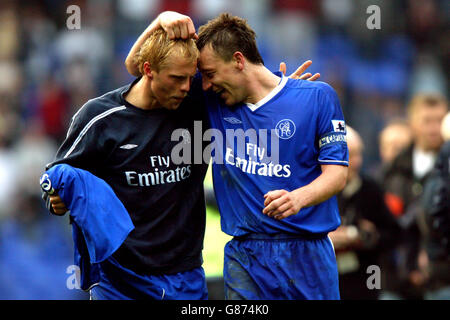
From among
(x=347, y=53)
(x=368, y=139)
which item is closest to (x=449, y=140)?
(x=368, y=139)

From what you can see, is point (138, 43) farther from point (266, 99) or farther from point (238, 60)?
point (266, 99)

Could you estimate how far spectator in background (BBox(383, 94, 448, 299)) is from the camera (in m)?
7.98

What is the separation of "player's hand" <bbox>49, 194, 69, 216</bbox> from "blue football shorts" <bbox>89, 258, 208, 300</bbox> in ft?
1.47

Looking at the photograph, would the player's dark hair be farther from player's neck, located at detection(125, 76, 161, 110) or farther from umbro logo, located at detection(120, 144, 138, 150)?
umbro logo, located at detection(120, 144, 138, 150)

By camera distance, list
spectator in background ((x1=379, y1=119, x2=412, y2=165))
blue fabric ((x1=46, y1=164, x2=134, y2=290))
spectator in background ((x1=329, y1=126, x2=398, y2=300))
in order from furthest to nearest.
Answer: spectator in background ((x1=379, y1=119, x2=412, y2=165)), spectator in background ((x1=329, y1=126, x2=398, y2=300)), blue fabric ((x1=46, y1=164, x2=134, y2=290))

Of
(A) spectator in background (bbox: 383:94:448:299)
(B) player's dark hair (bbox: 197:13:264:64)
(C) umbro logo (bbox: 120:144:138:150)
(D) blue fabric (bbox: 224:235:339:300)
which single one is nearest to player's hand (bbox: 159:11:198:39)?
(B) player's dark hair (bbox: 197:13:264:64)

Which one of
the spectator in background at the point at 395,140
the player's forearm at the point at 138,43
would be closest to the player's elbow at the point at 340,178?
the player's forearm at the point at 138,43

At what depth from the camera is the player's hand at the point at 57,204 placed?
13.8ft

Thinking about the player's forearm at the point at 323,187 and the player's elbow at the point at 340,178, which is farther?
the player's elbow at the point at 340,178

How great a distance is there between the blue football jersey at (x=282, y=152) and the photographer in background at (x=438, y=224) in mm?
2199

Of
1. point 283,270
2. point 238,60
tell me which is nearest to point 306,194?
point 283,270

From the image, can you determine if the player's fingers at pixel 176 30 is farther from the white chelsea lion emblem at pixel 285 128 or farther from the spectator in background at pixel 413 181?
the spectator in background at pixel 413 181
